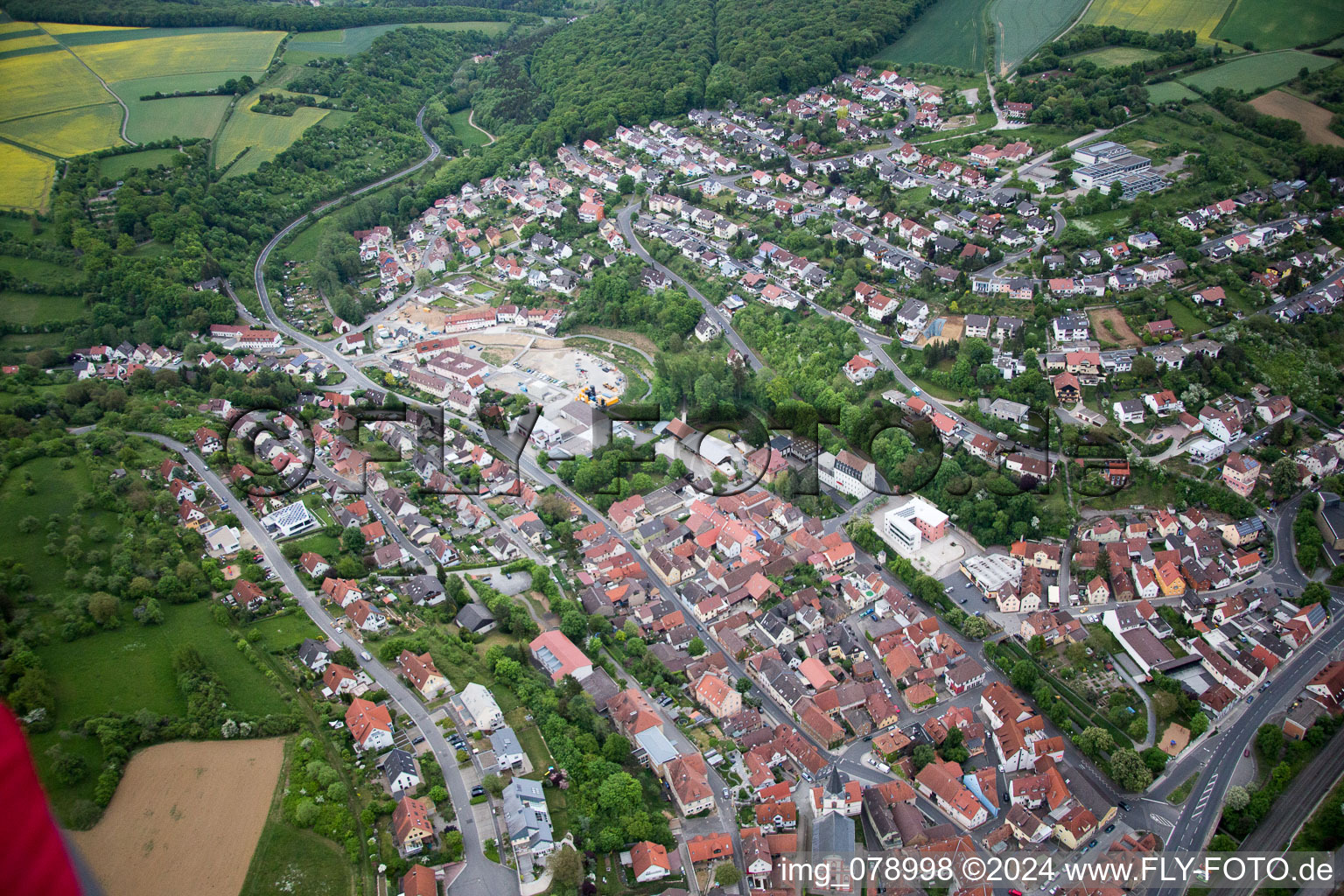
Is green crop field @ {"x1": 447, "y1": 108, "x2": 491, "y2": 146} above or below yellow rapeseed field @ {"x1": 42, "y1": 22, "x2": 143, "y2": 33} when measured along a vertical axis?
below

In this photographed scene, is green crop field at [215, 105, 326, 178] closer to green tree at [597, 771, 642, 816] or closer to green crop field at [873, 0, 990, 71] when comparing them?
green crop field at [873, 0, 990, 71]

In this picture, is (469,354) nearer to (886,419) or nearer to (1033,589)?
(886,419)

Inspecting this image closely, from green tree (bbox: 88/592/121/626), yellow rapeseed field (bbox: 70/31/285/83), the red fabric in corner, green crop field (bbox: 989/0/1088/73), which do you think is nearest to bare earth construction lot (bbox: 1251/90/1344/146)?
green crop field (bbox: 989/0/1088/73)

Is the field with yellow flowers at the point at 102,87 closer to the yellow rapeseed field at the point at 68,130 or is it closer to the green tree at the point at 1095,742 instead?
the yellow rapeseed field at the point at 68,130

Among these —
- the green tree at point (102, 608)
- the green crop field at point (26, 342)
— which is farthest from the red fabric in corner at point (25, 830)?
the green crop field at point (26, 342)

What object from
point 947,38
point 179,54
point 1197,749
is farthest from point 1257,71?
point 179,54

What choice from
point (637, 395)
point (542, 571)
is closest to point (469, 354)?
point (637, 395)

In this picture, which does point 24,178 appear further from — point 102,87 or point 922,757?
point 922,757
